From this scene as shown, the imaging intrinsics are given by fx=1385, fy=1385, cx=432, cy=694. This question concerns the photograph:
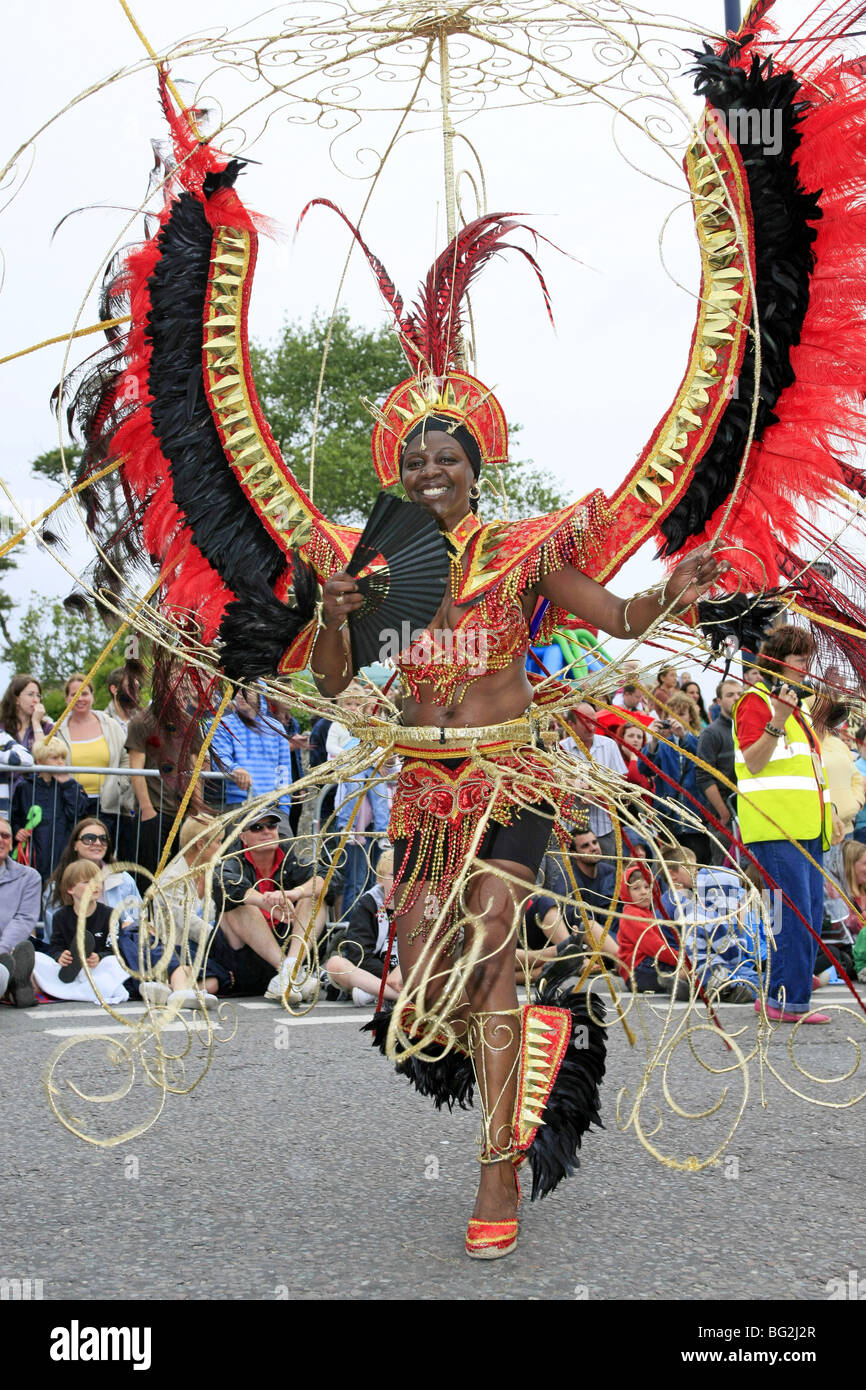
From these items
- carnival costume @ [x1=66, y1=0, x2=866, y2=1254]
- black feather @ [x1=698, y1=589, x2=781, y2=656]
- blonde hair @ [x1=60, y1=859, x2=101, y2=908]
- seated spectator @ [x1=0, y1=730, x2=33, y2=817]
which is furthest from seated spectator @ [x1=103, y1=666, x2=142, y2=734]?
black feather @ [x1=698, y1=589, x2=781, y2=656]

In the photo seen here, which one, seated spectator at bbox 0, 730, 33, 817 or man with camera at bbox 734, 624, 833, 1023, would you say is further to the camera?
seated spectator at bbox 0, 730, 33, 817

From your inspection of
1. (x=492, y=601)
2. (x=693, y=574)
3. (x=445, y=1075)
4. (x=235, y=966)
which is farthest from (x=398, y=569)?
(x=235, y=966)

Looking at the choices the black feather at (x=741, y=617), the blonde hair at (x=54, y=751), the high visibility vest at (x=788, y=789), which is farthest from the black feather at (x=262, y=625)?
the blonde hair at (x=54, y=751)

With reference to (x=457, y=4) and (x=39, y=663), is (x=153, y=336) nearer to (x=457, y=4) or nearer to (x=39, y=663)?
(x=457, y=4)

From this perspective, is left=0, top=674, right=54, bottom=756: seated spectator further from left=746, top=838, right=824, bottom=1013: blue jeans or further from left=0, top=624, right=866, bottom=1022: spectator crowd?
left=746, top=838, right=824, bottom=1013: blue jeans

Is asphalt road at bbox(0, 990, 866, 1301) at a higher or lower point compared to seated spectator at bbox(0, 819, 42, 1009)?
lower

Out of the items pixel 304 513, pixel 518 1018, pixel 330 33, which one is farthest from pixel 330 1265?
pixel 330 33

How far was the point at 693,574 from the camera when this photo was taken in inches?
133

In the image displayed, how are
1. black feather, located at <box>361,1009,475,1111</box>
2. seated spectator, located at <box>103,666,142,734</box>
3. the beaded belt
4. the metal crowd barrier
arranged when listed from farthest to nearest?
the metal crowd barrier < seated spectator, located at <box>103,666,142,734</box> < black feather, located at <box>361,1009,475,1111</box> < the beaded belt

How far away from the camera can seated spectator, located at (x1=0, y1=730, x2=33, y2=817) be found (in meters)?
7.41

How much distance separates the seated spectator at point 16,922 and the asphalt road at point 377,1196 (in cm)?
130

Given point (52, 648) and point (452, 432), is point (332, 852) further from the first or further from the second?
point (52, 648)

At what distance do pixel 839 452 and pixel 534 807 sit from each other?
4.05 feet

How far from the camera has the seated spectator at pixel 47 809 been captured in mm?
7582
